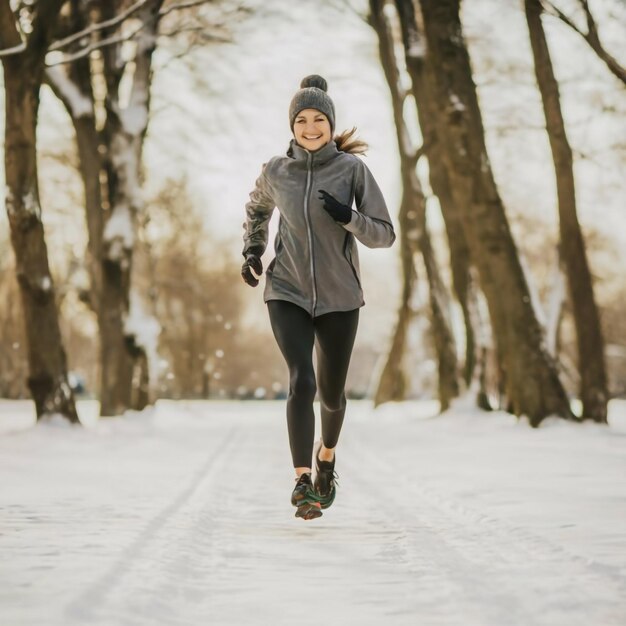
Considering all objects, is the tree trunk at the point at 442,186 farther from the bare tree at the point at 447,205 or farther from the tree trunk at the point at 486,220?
the tree trunk at the point at 486,220

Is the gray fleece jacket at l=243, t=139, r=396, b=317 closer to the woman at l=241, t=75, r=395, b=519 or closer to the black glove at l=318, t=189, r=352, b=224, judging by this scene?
the woman at l=241, t=75, r=395, b=519

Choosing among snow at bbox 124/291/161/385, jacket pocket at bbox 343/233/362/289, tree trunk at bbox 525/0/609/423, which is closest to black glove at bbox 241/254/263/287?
jacket pocket at bbox 343/233/362/289

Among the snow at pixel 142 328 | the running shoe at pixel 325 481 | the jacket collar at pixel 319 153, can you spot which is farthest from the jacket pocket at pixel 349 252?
the snow at pixel 142 328

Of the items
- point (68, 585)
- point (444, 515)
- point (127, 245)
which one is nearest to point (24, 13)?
point (127, 245)

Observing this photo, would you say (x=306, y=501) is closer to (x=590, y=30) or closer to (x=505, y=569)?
(x=505, y=569)

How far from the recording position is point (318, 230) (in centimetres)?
571

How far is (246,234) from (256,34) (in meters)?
13.3

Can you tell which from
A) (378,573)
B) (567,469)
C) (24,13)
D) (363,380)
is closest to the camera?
(378,573)

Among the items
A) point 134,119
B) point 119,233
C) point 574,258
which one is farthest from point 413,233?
point 574,258

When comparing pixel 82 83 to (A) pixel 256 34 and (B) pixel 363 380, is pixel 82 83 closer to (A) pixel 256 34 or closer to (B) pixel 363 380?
(A) pixel 256 34

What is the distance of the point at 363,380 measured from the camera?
93375mm

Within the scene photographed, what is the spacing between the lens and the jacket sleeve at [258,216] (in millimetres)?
5883

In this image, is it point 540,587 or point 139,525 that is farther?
point 139,525

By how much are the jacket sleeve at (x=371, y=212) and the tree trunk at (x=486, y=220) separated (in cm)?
867
